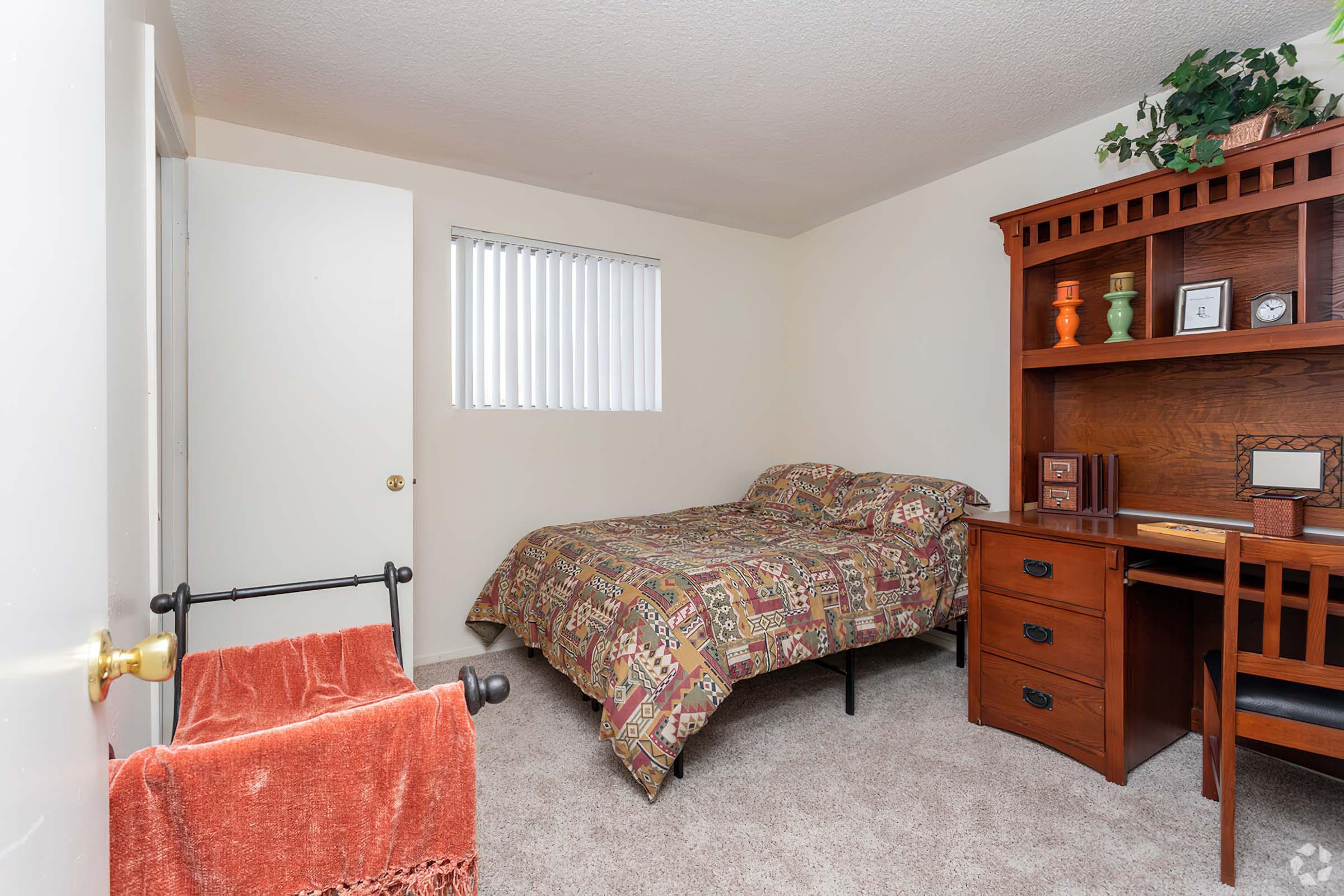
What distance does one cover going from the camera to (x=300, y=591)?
5.04 feet

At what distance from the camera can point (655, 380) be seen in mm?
3941

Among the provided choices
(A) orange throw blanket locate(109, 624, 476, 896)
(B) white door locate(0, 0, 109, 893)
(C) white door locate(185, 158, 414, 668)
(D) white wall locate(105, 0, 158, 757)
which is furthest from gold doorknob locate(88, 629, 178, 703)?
(C) white door locate(185, 158, 414, 668)

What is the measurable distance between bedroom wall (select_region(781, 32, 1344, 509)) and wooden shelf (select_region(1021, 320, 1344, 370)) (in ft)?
1.89

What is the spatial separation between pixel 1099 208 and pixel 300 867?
3.02 metres

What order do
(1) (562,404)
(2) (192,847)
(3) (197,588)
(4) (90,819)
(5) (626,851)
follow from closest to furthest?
1. (4) (90,819)
2. (2) (192,847)
3. (5) (626,851)
4. (3) (197,588)
5. (1) (562,404)

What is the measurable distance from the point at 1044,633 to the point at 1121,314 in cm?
124

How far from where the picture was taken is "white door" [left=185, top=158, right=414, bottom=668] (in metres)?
2.30

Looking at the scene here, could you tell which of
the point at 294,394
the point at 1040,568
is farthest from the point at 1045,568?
the point at 294,394

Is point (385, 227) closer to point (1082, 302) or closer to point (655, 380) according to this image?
point (655, 380)

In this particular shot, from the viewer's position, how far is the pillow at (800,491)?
3461 millimetres

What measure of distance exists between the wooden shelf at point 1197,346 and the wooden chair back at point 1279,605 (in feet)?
2.45

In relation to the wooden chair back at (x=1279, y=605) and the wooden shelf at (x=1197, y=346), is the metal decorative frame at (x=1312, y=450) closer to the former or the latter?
the wooden shelf at (x=1197, y=346)

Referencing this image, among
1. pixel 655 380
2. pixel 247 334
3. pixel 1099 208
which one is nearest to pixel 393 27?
pixel 247 334

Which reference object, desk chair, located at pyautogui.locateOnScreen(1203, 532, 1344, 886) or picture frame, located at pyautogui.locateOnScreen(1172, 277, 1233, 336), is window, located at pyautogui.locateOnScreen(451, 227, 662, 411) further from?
desk chair, located at pyautogui.locateOnScreen(1203, 532, 1344, 886)
